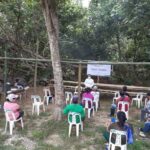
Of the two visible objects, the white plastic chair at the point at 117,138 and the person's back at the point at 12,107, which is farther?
the person's back at the point at 12,107

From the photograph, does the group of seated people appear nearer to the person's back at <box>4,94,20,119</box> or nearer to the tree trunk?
the person's back at <box>4,94,20,119</box>

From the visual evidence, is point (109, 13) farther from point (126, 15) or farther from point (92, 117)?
point (92, 117)

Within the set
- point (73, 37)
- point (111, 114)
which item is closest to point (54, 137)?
point (111, 114)

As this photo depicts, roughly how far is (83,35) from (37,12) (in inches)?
104

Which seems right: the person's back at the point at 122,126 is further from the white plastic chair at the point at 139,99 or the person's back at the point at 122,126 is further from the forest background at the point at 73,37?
the forest background at the point at 73,37

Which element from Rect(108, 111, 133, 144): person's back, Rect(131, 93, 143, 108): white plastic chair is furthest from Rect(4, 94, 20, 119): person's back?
Rect(131, 93, 143, 108): white plastic chair

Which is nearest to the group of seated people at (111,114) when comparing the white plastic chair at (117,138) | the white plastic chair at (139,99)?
the white plastic chair at (117,138)

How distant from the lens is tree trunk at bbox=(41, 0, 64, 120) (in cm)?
784

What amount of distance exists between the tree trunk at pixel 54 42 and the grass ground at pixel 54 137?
578 mm

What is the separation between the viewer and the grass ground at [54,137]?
6.73m

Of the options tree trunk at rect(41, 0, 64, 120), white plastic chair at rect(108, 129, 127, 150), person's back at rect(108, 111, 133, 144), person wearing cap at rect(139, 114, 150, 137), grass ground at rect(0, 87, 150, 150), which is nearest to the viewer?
white plastic chair at rect(108, 129, 127, 150)

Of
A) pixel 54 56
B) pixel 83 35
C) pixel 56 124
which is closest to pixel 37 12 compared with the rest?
pixel 83 35

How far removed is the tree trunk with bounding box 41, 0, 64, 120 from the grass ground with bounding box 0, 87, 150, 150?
1.90 ft

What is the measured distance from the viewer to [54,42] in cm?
797
